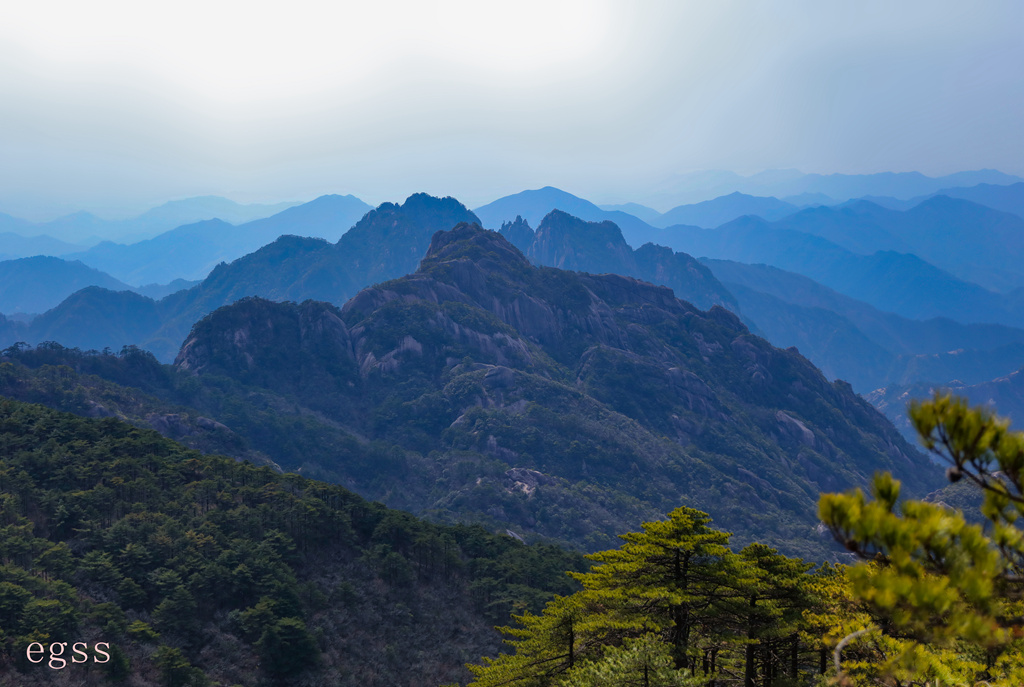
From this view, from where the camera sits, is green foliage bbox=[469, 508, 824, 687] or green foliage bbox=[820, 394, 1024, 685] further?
green foliage bbox=[469, 508, 824, 687]

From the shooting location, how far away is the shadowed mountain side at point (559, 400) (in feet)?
397

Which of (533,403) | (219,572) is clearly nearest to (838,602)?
(219,572)

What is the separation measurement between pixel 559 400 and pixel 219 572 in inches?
4369

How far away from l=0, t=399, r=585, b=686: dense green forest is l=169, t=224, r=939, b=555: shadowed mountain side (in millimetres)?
45841

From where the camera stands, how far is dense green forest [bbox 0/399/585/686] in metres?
37.4

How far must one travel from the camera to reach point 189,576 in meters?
Result: 44.2

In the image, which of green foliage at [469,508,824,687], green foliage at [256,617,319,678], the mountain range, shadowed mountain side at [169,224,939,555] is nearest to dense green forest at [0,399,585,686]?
green foliage at [256,617,319,678]

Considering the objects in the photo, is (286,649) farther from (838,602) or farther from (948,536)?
(948,536)

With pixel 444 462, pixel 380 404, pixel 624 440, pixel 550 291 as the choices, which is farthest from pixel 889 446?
pixel 380 404

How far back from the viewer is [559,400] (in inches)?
5886

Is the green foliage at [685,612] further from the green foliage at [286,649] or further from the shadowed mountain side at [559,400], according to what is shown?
the shadowed mountain side at [559,400]

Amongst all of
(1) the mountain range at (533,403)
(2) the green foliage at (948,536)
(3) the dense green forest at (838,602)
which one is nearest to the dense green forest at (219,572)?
(3) the dense green forest at (838,602)

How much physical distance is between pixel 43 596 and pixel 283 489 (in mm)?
23873

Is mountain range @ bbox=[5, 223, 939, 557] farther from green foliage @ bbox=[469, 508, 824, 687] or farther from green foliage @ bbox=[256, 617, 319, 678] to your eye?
green foliage @ bbox=[469, 508, 824, 687]
